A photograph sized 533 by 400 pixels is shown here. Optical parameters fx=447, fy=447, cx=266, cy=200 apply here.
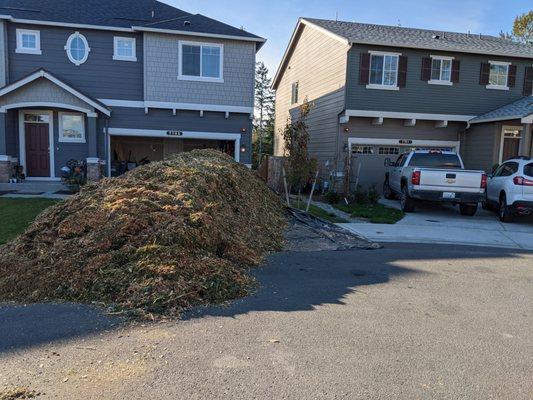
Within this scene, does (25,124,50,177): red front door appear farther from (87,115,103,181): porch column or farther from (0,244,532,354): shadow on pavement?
(0,244,532,354): shadow on pavement

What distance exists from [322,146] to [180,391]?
18.3m

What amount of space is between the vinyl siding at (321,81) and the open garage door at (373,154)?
106 centimetres

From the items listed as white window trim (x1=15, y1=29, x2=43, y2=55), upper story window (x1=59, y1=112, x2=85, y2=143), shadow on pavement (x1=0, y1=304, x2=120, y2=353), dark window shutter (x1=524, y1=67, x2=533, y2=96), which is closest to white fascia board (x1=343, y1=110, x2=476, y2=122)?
dark window shutter (x1=524, y1=67, x2=533, y2=96)

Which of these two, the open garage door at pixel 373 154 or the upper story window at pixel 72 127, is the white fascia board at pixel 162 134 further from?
the open garage door at pixel 373 154

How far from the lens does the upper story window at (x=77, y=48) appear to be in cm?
1731

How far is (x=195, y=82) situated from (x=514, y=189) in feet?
39.1

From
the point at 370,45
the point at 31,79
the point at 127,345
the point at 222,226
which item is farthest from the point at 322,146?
the point at 127,345

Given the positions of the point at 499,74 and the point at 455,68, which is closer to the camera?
the point at 455,68

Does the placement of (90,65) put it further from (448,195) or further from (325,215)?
(448,195)

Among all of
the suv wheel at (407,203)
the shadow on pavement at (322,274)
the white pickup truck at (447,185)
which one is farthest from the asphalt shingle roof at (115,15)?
the shadow on pavement at (322,274)

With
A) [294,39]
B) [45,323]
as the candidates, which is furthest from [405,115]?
[45,323]

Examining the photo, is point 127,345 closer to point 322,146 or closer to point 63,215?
point 63,215

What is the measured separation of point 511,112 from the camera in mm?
17375

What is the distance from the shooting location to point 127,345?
408 cm
